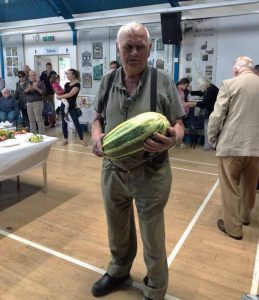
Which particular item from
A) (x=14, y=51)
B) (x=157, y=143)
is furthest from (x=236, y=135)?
(x=14, y=51)

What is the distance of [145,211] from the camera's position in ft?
5.64

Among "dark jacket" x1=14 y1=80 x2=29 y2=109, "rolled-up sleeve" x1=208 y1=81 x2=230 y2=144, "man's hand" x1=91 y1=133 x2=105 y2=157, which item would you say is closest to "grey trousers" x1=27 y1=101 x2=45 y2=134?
"dark jacket" x1=14 y1=80 x2=29 y2=109

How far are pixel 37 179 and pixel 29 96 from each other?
2.83 metres

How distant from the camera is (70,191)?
12.9ft

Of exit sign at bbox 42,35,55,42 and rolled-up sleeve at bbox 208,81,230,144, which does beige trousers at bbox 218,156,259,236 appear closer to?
rolled-up sleeve at bbox 208,81,230,144

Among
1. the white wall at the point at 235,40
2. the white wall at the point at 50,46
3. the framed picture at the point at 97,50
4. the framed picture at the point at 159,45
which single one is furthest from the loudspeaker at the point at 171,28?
the white wall at the point at 50,46

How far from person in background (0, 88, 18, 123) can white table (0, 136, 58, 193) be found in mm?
3754

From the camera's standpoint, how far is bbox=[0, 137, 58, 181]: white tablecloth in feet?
10.2

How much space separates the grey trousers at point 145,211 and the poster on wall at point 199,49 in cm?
571

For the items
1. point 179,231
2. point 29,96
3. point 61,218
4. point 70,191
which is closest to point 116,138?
point 179,231

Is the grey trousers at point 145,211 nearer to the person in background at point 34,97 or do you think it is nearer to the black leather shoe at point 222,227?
the black leather shoe at point 222,227

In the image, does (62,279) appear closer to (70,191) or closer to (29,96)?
(70,191)

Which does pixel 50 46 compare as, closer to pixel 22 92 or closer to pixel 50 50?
pixel 50 50

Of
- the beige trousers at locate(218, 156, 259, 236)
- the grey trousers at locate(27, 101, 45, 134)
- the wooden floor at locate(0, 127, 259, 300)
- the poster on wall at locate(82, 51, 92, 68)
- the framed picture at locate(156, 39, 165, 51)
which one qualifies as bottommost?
the wooden floor at locate(0, 127, 259, 300)
